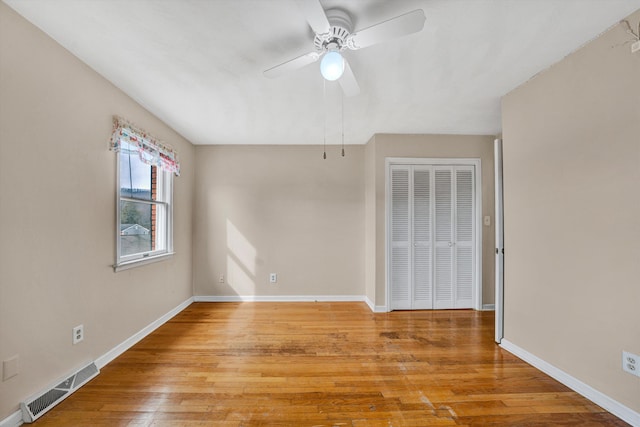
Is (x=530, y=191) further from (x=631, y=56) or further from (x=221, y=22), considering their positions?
(x=221, y=22)

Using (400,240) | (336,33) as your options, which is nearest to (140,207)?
(336,33)

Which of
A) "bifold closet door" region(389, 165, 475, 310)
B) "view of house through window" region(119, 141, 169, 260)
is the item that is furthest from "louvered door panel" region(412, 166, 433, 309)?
"view of house through window" region(119, 141, 169, 260)

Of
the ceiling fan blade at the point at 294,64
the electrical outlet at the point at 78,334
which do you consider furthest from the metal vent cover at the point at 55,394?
the ceiling fan blade at the point at 294,64

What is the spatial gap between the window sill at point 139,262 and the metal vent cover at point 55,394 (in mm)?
767

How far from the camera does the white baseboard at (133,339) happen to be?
233 centimetres

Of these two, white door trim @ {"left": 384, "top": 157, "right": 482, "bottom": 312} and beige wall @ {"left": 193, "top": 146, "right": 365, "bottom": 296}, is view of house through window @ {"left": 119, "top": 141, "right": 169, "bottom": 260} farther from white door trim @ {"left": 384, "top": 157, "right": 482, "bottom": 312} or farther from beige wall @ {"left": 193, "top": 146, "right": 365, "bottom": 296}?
white door trim @ {"left": 384, "top": 157, "right": 482, "bottom": 312}

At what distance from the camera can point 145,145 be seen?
2834 millimetres

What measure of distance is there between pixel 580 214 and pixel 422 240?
1971mm

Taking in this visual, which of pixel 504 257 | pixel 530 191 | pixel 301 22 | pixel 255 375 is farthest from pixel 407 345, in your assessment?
pixel 301 22

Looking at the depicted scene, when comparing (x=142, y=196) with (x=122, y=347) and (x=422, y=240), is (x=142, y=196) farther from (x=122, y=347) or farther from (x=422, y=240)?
(x=422, y=240)

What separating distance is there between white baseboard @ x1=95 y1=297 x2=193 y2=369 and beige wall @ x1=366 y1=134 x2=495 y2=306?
2662mm

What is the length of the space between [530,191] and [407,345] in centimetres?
181

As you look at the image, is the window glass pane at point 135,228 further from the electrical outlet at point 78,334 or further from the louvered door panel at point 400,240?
the louvered door panel at point 400,240

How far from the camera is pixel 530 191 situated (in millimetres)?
2363
